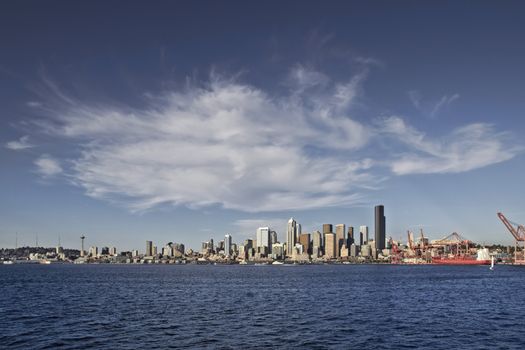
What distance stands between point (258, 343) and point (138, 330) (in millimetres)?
17278

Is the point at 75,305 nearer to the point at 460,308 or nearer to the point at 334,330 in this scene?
the point at 334,330

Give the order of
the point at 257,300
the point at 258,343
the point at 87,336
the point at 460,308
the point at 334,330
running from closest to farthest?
the point at 258,343, the point at 87,336, the point at 334,330, the point at 460,308, the point at 257,300

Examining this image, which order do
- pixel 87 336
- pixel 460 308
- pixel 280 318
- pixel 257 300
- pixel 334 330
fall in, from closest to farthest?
pixel 87 336, pixel 334 330, pixel 280 318, pixel 460 308, pixel 257 300

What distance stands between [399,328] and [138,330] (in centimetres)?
3382

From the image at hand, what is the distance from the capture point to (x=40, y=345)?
2061 inches

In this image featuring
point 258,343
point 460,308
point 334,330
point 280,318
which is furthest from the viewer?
point 460,308

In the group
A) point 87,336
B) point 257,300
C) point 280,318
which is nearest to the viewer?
point 87,336

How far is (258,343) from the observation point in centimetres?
5178

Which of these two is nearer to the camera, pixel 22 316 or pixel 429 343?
pixel 429 343

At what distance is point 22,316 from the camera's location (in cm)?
7562

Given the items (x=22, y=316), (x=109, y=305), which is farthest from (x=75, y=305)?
(x=22, y=316)

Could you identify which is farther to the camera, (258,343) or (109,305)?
(109,305)

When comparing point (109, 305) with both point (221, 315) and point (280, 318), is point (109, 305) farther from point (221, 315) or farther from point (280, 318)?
point (280, 318)

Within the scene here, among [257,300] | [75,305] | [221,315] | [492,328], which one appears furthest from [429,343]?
[75,305]
